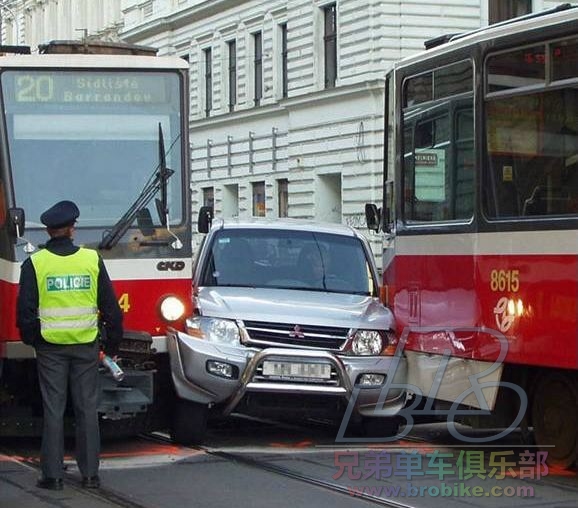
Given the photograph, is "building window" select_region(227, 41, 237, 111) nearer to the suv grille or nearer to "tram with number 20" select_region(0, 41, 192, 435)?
"tram with number 20" select_region(0, 41, 192, 435)

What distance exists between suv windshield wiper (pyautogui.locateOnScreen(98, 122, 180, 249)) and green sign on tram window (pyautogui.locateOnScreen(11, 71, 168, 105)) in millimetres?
329

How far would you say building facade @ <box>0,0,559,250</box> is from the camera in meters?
39.2

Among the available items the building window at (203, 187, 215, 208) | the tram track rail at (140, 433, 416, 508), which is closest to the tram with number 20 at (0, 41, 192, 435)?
the tram track rail at (140, 433, 416, 508)

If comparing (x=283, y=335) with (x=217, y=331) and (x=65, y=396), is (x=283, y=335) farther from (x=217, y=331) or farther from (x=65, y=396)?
(x=65, y=396)

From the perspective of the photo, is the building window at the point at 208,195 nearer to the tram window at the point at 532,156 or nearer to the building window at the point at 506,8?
the building window at the point at 506,8

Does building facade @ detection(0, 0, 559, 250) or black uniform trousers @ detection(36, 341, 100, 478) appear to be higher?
building facade @ detection(0, 0, 559, 250)

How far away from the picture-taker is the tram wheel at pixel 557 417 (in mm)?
10195

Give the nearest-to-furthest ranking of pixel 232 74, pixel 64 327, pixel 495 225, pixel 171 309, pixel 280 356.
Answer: pixel 64 327
pixel 495 225
pixel 280 356
pixel 171 309
pixel 232 74

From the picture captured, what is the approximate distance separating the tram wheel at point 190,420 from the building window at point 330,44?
30.1 metres

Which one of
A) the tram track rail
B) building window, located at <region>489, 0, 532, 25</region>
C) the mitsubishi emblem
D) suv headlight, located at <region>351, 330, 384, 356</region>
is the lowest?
the tram track rail

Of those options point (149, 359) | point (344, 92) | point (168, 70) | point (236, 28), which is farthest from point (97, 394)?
point (236, 28)

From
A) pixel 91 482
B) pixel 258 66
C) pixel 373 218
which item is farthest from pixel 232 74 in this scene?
pixel 91 482

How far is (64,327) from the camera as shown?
976 cm

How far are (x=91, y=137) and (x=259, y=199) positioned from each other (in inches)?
1365
